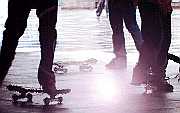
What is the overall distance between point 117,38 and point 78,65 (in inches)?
23.3

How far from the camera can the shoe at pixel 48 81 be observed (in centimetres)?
392

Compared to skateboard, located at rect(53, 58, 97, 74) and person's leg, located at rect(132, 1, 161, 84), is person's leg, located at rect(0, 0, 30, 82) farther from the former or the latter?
skateboard, located at rect(53, 58, 97, 74)

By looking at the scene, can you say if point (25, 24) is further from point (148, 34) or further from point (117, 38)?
point (117, 38)

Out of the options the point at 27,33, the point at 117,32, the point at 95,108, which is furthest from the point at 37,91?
the point at 27,33

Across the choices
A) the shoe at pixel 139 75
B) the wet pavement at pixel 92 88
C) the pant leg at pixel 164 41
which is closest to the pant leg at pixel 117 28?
the wet pavement at pixel 92 88

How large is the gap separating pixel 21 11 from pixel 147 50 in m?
1.26

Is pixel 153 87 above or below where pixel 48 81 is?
below

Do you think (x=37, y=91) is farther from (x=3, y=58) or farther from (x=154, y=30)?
(x=154, y=30)

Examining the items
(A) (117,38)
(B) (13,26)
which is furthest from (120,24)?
(B) (13,26)

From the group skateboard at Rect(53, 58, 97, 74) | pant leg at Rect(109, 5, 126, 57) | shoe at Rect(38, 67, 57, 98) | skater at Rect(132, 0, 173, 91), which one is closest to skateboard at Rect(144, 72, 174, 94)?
skater at Rect(132, 0, 173, 91)

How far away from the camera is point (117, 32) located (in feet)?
19.5

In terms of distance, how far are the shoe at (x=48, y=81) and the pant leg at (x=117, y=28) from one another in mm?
2039

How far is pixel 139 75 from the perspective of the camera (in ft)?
15.3

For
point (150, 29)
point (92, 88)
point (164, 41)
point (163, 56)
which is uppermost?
point (150, 29)
